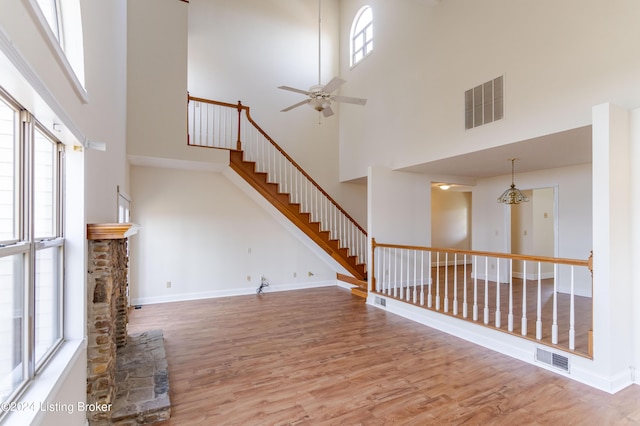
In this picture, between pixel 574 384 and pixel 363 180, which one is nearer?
pixel 574 384

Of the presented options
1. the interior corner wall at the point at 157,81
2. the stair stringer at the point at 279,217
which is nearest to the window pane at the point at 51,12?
the interior corner wall at the point at 157,81

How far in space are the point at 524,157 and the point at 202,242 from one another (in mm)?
6128

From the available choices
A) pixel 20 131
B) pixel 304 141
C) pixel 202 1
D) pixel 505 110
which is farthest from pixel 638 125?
pixel 202 1

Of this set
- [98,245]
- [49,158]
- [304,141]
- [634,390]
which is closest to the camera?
[49,158]

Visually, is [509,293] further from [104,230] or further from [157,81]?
[157,81]

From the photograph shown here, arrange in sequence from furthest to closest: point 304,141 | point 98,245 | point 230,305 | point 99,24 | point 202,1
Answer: point 304,141, point 202,1, point 230,305, point 99,24, point 98,245

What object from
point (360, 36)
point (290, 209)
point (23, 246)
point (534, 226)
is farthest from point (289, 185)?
point (534, 226)

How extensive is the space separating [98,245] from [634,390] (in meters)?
4.75

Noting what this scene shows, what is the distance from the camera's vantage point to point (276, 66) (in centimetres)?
721

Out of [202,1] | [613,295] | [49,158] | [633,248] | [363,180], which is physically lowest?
[613,295]

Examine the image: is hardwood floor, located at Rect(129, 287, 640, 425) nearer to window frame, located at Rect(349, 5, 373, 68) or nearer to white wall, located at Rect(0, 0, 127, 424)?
white wall, located at Rect(0, 0, 127, 424)

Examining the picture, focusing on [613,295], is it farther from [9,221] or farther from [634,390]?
[9,221]

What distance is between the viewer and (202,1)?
6461mm

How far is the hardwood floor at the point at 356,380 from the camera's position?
2.38 metres
